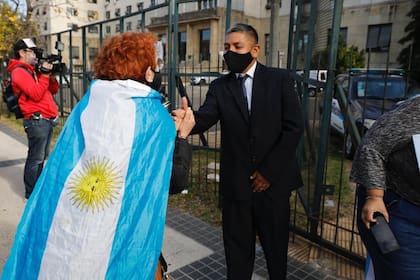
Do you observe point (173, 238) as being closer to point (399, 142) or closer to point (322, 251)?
point (322, 251)

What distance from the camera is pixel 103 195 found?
1620mm

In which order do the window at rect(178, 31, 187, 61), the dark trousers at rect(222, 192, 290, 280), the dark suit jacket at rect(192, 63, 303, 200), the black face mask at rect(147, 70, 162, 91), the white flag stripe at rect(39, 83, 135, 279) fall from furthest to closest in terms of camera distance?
the window at rect(178, 31, 187, 61)
the dark trousers at rect(222, 192, 290, 280)
the dark suit jacket at rect(192, 63, 303, 200)
the black face mask at rect(147, 70, 162, 91)
the white flag stripe at rect(39, 83, 135, 279)

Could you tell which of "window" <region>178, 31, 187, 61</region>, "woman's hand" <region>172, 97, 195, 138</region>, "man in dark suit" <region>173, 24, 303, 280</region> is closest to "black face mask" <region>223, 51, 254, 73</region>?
"man in dark suit" <region>173, 24, 303, 280</region>

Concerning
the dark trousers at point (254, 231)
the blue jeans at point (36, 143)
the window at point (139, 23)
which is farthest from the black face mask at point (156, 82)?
the window at point (139, 23)

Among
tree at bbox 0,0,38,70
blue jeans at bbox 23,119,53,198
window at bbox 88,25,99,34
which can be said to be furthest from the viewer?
tree at bbox 0,0,38,70

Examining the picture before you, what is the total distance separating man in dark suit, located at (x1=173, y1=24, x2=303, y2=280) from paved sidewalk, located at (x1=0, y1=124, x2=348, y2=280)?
1.53 feet

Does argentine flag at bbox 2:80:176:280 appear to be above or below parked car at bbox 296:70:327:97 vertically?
below

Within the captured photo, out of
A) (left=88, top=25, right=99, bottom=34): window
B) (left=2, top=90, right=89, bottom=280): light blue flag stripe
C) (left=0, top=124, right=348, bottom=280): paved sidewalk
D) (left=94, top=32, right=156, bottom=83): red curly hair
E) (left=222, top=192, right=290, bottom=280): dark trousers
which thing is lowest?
(left=0, top=124, right=348, bottom=280): paved sidewalk

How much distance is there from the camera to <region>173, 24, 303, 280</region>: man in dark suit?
2348mm

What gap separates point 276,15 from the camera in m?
4.71

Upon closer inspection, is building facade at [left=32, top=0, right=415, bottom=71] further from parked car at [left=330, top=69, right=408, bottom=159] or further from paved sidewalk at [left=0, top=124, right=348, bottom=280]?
paved sidewalk at [left=0, top=124, right=348, bottom=280]

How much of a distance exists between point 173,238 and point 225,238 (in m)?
1.12

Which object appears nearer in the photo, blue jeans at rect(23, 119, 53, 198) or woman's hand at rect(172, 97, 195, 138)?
woman's hand at rect(172, 97, 195, 138)

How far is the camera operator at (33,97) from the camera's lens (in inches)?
155
